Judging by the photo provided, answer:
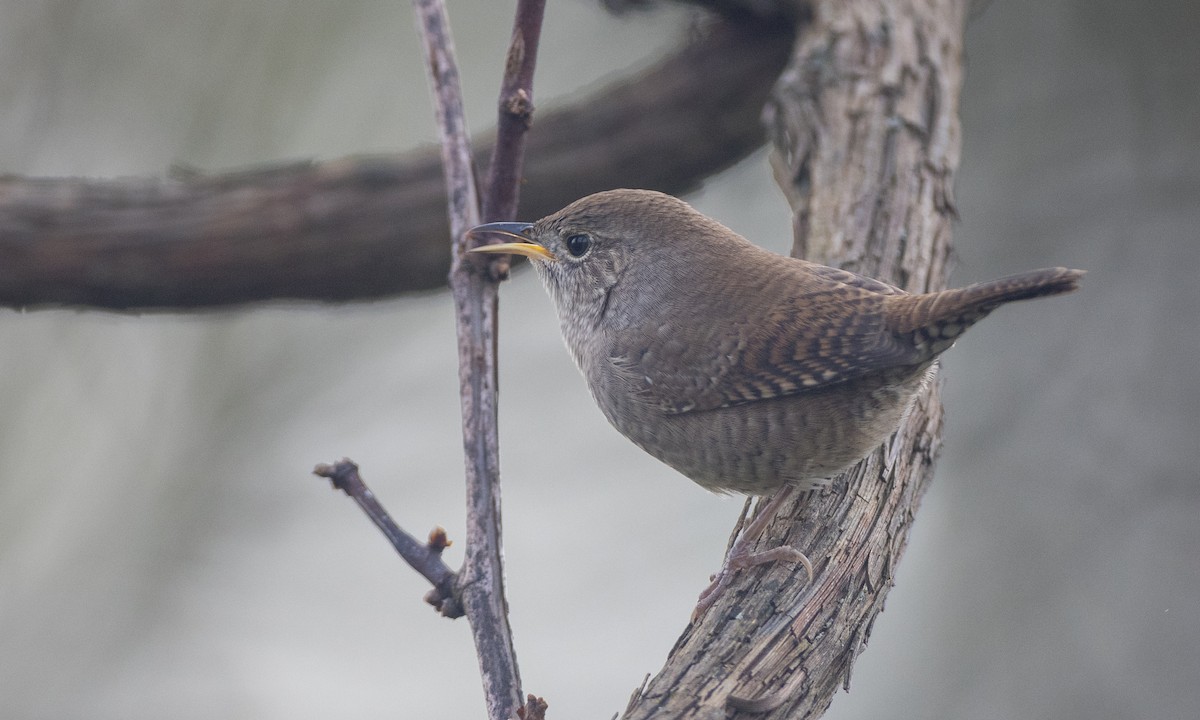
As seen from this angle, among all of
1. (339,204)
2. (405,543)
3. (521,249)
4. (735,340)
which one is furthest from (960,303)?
(339,204)

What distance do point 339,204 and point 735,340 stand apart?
1.83 meters

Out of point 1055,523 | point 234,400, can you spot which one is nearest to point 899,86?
point 1055,523

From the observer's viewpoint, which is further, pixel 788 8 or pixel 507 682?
pixel 788 8

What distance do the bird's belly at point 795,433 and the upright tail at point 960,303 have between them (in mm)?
165

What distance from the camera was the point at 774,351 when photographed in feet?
8.80

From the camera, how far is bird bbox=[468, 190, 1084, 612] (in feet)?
8.43

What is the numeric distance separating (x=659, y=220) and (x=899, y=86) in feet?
3.87

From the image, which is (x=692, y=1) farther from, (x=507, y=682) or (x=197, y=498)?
(x=197, y=498)

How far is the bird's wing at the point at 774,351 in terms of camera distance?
2578 mm

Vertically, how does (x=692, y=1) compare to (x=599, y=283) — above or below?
above

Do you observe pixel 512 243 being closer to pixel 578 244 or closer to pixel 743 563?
pixel 578 244

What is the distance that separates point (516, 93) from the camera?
2520 mm

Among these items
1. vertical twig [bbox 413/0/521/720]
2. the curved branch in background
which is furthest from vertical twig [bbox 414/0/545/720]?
the curved branch in background

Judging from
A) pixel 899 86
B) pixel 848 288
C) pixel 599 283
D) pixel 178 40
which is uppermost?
Result: pixel 178 40
